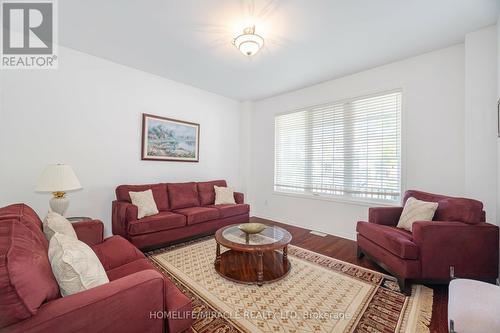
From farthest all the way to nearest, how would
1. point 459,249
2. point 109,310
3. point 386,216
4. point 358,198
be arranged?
1. point 358,198
2. point 386,216
3. point 459,249
4. point 109,310

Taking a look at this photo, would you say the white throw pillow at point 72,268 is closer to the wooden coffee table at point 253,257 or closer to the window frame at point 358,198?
the wooden coffee table at point 253,257

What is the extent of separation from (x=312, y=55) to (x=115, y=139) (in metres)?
3.26

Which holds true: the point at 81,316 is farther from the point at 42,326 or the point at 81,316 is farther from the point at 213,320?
the point at 213,320

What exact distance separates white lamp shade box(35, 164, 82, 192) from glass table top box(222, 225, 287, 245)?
1.84 metres

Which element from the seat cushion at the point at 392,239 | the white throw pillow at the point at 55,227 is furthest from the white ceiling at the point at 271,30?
the seat cushion at the point at 392,239

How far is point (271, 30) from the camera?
2539 millimetres

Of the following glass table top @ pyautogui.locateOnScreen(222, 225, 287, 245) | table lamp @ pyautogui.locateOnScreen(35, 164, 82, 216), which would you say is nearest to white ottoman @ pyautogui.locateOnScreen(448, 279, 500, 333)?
glass table top @ pyautogui.locateOnScreen(222, 225, 287, 245)

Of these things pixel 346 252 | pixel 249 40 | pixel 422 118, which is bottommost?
pixel 346 252

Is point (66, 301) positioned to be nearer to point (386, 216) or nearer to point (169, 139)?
point (386, 216)

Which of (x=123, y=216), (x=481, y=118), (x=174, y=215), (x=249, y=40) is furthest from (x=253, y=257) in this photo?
(x=481, y=118)

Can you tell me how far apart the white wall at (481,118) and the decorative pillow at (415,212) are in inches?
25.5

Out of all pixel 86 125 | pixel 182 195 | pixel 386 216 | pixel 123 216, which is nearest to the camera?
pixel 386 216

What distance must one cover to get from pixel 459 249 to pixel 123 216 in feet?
12.3

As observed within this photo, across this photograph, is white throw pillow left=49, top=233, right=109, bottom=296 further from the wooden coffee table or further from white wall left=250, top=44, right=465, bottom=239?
white wall left=250, top=44, right=465, bottom=239
